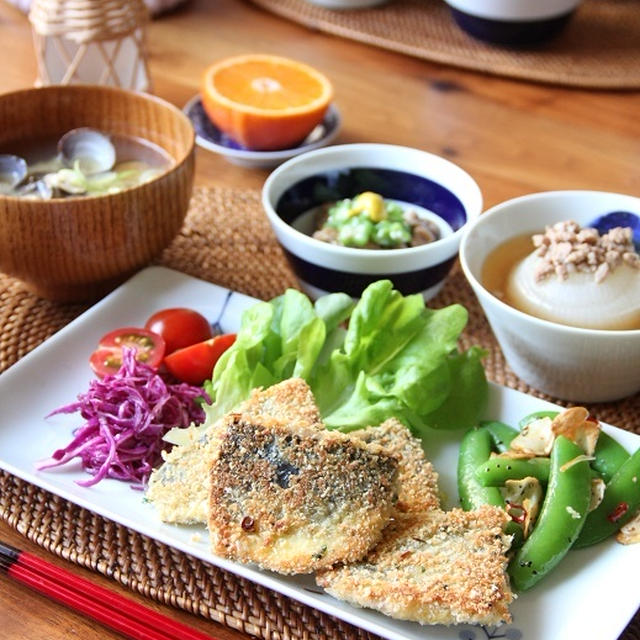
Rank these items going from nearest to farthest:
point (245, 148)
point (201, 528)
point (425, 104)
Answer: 1. point (201, 528)
2. point (245, 148)
3. point (425, 104)

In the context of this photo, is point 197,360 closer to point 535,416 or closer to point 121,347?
point 121,347

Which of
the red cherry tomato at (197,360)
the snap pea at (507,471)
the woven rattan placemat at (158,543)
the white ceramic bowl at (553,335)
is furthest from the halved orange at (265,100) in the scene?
the snap pea at (507,471)

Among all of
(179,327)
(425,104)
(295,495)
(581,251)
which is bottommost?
(425,104)

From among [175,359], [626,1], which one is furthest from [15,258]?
[626,1]

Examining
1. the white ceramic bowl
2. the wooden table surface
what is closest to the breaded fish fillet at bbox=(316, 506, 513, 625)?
the white ceramic bowl

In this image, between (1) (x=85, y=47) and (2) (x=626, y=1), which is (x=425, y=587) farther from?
(2) (x=626, y=1)

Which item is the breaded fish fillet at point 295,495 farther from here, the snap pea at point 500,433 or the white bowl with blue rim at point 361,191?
the white bowl with blue rim at point 361,191

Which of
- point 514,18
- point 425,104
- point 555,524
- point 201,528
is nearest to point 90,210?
point 201,528
